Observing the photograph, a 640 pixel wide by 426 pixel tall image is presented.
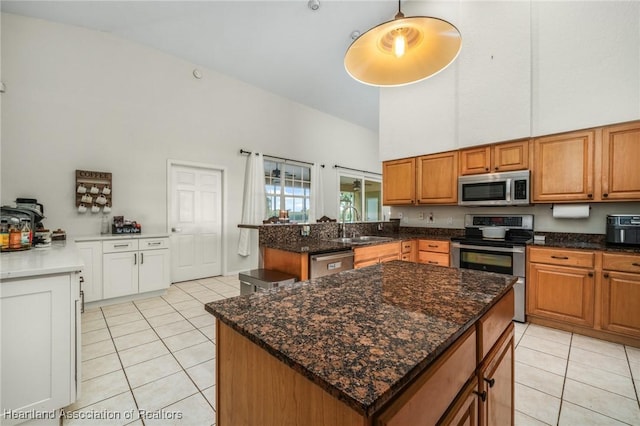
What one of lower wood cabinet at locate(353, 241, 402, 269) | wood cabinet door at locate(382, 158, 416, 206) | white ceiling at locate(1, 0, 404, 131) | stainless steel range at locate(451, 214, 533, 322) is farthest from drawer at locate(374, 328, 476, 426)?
white ceiling at locate(1, 0, 404, 131)

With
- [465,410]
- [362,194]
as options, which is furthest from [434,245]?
[362,194]

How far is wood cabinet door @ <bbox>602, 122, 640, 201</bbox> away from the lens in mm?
2457

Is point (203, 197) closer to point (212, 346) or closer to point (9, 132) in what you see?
point (9, 132)

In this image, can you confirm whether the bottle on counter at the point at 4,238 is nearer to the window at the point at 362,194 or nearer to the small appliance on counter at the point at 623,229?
the small appliance on counter at the point at 623,229

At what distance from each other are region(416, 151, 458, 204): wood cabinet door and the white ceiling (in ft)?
6.97

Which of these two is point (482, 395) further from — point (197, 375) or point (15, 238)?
point (15, 238)

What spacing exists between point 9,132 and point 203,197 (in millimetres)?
2342

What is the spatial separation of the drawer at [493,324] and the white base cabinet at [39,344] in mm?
1988

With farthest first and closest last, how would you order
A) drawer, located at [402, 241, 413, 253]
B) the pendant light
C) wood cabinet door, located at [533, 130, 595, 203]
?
1. drawer, located at [402, 241, 413, 253]
2. wood cabinet door, located at [533, 130, 595, 203]
3. the pendant light

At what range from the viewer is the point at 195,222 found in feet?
15.0

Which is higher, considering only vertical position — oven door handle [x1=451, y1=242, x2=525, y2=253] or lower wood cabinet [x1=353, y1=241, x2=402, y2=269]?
oven door handle [x1=451, y1=242, x2=525, y2=253]

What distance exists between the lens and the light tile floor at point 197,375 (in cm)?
158

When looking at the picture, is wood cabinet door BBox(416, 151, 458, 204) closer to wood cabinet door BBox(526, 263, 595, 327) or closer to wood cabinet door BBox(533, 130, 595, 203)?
wood cabinet door BBox(533, 130, 595, 203)

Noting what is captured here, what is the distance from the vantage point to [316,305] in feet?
3.01
